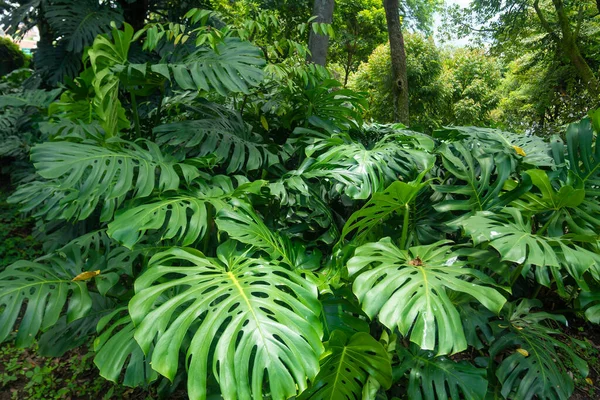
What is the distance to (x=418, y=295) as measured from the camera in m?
1.05

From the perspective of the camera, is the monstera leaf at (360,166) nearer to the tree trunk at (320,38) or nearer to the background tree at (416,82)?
the tree trunk at (320,38)

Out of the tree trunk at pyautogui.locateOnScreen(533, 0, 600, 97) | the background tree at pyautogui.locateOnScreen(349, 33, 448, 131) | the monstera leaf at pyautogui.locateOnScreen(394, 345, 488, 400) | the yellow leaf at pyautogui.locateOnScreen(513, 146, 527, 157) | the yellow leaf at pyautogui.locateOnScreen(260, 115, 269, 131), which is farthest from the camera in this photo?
the background tree at pyautogui.locateOnScreen(349, 33, 448, 131)

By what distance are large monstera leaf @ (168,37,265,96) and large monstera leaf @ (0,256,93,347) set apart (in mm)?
824

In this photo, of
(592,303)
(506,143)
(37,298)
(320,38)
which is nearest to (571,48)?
(320,38)

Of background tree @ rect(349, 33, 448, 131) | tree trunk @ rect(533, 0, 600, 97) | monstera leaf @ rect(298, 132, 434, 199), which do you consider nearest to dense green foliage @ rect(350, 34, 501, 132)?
background tree @ rect(349, 33, 448, 131)

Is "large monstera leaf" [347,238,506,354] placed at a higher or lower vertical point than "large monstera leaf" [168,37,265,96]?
lower

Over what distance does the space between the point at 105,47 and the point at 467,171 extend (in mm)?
1583

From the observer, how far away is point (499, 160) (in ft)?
5.03

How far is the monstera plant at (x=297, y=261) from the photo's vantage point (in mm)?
1007

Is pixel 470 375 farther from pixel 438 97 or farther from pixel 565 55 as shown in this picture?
pixel 565 55

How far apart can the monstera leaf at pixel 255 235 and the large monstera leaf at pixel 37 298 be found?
49cm

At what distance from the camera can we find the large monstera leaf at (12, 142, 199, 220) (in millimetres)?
1310

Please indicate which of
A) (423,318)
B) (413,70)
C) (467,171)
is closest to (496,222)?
(467,171)

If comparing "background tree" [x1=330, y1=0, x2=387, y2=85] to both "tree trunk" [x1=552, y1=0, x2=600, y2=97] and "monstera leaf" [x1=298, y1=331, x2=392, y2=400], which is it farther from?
"monstera leaf" [x1=298, y1=331, x2=392, y2=400]
